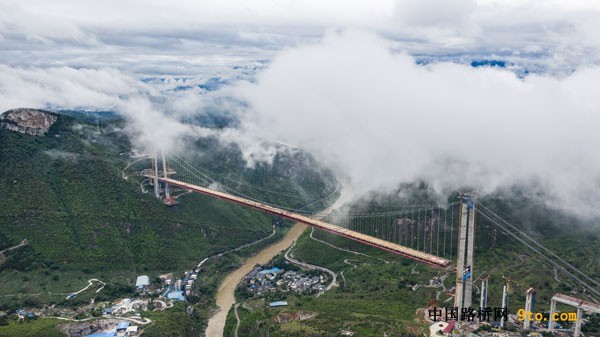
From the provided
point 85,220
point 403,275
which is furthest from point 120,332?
point 403,275

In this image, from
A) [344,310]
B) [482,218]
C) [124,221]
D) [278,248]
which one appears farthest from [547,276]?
[124,221]

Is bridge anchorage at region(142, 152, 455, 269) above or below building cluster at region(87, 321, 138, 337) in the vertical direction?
above

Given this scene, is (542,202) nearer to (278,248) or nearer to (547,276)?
(547,276)

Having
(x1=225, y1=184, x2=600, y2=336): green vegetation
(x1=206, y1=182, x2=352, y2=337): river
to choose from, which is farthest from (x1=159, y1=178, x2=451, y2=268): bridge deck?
(x1=206, y1=182, x2=352, y2=337): river

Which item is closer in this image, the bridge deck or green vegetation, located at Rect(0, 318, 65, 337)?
green vegetation, located at Rect(0, 318, 65, 337)

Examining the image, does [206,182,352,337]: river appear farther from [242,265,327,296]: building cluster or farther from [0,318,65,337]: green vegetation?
[0,318,65,337]: green vegetation

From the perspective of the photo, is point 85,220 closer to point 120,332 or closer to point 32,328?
point 32,328
